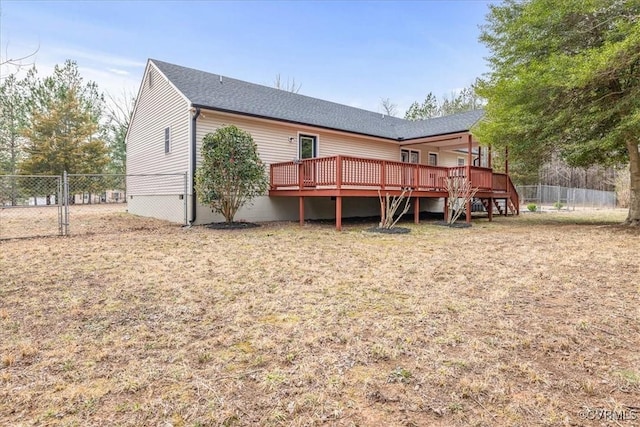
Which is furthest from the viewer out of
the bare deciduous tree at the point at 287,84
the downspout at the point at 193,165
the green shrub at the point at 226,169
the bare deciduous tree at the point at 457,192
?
the bare deciduous tree at the point at 287,84

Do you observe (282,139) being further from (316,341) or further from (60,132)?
(60,132)

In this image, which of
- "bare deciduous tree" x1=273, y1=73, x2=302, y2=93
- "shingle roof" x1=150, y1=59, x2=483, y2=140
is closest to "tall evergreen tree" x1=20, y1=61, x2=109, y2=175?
"bare deciduous tree" x1=273, y1=73, x2=302, y2=93

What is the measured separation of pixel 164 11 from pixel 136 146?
18.6ft

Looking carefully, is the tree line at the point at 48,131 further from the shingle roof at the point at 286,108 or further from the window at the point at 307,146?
the window at the point at 307,146

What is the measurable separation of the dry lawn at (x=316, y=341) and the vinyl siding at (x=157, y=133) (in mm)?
5913

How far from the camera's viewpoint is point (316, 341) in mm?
2758

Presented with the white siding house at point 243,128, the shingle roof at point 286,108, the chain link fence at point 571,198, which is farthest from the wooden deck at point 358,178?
the chain link fence at point 571,198

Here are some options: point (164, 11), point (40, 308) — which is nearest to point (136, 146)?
point (164, 11)

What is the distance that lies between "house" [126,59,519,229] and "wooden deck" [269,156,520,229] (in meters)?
0.03

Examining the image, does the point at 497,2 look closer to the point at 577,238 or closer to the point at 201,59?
the point at 577,238

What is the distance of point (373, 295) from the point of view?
3.91 m

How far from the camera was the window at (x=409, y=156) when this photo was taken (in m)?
16.3

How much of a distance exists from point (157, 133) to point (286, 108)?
188 inches

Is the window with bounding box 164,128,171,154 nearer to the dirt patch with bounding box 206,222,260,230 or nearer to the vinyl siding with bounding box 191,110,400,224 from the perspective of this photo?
the vinyl siding with bounding box 191,110,400,224
